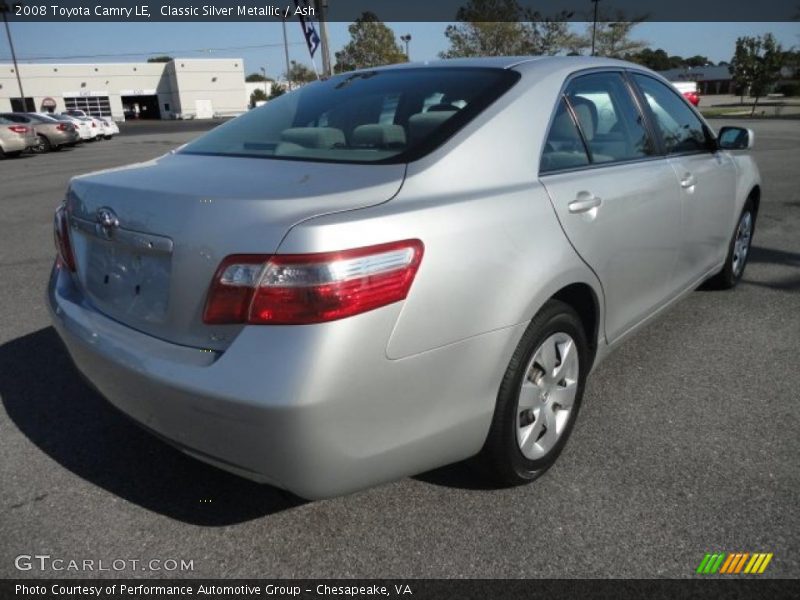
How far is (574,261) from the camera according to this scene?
7.72ft

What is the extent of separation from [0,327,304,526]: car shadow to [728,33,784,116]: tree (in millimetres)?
44556

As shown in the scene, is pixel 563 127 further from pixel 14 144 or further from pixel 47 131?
pixel 47 131

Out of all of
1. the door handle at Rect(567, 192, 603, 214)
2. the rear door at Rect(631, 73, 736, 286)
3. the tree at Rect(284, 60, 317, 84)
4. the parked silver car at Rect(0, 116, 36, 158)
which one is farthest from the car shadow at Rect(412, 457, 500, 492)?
the tree at Rect(284, 60, 317, 84)

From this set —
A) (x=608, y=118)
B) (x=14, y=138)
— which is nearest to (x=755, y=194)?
(x=608, y=118)

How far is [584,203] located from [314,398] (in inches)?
54.4

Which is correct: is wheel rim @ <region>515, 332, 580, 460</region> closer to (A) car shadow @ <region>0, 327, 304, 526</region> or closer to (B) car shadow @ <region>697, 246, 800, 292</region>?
(A) car shadow @ <region>0, 327, 304, 526</region>

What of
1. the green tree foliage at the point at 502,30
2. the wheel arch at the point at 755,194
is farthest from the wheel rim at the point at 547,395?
the green tree foliage at the point at 502,30

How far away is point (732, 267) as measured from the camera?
4598 millimetres

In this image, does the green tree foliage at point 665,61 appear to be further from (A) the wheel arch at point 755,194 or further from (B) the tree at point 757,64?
(A) the wheel arch at point 755,194

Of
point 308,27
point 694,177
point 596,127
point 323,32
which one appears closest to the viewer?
point 596,127

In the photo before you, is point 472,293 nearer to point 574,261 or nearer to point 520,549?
point 574,261

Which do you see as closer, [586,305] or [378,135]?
[378,135]

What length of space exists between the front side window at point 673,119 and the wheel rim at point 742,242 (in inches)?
38.2
